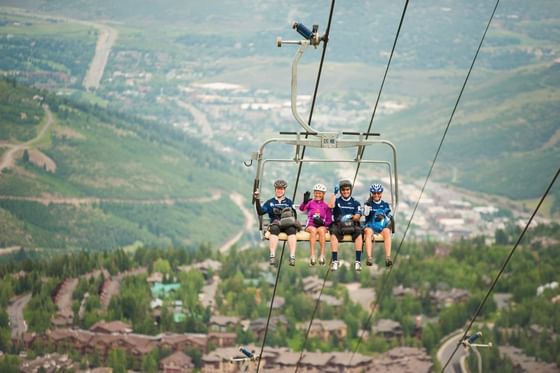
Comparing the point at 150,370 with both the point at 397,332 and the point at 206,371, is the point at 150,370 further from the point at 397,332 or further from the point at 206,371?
the point at 397,332

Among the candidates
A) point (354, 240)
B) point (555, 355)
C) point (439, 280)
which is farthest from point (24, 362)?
point (354, 240)

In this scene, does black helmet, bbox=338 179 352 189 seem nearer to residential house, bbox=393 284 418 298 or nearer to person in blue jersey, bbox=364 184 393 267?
person in blue jersey, bbox=364 184 393 267

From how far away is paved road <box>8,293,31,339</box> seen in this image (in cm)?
11202

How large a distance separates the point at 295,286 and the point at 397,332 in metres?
19.4

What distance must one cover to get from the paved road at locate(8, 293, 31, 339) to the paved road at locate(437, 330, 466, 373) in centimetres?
2995

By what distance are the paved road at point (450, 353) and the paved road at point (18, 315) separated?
30.0m

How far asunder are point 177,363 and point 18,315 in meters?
22.7

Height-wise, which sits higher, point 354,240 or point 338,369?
point 354,240

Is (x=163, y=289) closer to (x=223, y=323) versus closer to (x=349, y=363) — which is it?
(x=223, y=323)

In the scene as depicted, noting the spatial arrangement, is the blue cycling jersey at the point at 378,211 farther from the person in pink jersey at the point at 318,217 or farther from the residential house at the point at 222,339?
the residential house at the point at 222,339

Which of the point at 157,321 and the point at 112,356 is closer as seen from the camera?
the point at 112,356

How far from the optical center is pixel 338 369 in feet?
323

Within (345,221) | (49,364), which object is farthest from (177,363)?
(345,221)

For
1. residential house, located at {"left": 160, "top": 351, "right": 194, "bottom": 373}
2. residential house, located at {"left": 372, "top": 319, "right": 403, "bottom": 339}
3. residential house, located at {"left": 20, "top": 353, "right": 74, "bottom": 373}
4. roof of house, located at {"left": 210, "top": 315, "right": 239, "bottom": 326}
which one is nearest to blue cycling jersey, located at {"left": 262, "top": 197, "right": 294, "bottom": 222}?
residential house, located at {"left": 20, "top": 353, "right": 74, "bottom": 373}
